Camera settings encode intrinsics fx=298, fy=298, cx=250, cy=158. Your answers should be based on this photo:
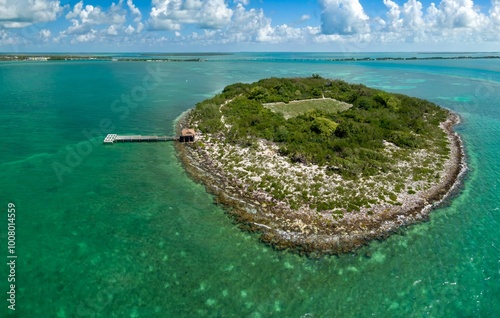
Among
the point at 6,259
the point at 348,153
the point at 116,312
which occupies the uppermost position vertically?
the point at 348,153

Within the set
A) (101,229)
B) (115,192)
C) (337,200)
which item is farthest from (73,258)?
(337,200)

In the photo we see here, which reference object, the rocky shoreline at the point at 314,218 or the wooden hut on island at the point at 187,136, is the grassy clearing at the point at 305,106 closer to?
the wooden hut on island at the point at 187,136

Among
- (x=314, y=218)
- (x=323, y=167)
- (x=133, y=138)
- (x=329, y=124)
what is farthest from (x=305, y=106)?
(x=314, y=218)

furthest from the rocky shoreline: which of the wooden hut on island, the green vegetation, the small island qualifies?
the wooden hut on island

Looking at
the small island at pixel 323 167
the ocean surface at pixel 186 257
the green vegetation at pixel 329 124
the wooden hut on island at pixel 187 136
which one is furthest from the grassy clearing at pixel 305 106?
the ocean surface at pixel 186 257

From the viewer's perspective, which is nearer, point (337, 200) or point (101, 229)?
point (101, 229)

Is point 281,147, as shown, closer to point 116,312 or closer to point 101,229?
point 101,229

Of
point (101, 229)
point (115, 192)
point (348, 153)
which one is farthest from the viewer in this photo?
point (348, 153)

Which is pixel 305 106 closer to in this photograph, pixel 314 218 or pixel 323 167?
pixel 323 167
